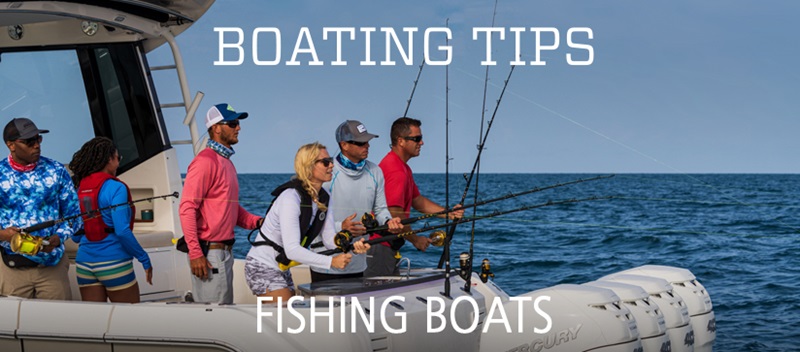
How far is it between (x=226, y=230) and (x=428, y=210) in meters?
1.43

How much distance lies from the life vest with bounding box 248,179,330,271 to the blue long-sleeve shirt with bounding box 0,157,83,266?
40.3 inches

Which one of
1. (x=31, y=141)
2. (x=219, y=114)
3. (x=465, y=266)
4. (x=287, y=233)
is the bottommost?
(x=465, y=266)

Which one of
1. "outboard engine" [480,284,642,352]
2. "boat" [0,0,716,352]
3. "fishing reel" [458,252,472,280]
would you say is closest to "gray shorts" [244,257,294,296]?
"boat" [0,0,716,352]

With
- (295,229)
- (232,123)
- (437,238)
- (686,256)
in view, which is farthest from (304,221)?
(686,256)

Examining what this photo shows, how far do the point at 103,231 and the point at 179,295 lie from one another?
5.49 feet

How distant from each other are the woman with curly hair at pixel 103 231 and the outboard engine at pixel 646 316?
2689 mm

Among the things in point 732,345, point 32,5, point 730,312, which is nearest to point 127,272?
point 32,5

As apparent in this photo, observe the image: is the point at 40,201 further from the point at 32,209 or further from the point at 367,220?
the point at 367,220

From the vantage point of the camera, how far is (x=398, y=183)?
5.71 m

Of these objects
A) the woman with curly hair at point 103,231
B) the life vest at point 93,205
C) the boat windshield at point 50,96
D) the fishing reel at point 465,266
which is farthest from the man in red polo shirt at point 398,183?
the boat windshield at point 50,96

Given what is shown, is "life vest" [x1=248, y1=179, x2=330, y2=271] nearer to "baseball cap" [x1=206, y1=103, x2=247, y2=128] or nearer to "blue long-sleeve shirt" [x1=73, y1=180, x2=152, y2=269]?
"baseball cap" [x1=206, y1=103, x2=247, y2=128]

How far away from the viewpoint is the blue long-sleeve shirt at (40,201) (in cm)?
504

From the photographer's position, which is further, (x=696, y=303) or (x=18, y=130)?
(x=696, y=303)

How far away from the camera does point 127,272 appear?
17.1 feet
